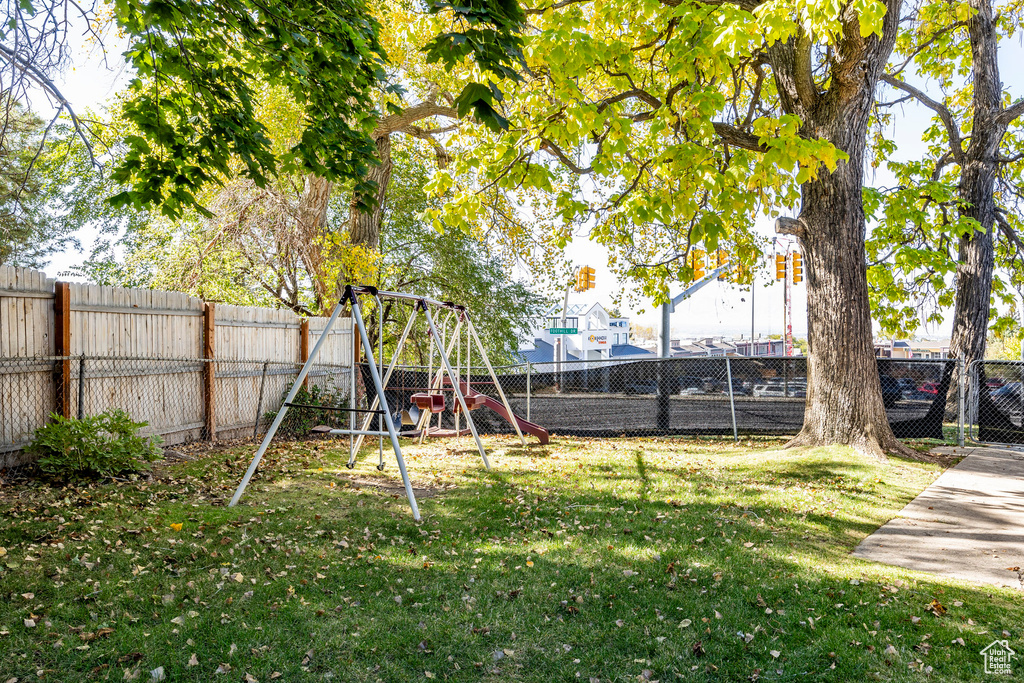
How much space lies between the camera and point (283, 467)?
7.88m

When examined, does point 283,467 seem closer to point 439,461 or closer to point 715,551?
point 439,461

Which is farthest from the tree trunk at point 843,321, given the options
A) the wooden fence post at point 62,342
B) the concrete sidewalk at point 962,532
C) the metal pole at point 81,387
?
the wooden fence post at point 62,342

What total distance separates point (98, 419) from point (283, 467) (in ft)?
6.72

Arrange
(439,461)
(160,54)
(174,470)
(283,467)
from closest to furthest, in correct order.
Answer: (160,54)
(174,470)
(283,467)
(439,461)

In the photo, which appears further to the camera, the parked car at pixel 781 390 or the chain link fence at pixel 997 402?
the parked car at pixel 781 390

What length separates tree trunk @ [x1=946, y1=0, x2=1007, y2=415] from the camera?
12.1 metres

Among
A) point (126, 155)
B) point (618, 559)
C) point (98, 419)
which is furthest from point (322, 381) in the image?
point (618, 559)

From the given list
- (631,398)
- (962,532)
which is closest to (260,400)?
(631,398)

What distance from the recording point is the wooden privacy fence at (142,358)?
6.67 metres

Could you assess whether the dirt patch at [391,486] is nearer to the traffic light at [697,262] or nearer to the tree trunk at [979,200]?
the traffic light at [697,262]

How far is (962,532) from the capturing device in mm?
5223

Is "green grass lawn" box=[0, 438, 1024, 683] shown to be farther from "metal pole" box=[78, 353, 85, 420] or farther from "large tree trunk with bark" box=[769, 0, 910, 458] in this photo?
"large tree trunk with bark" box=[769, 0, 910, 458]

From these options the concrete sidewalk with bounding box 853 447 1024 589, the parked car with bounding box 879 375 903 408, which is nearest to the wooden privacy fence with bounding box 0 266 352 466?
the concrete sidewalk with bounding box 853 447 1024 589

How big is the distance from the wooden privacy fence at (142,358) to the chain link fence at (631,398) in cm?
3
